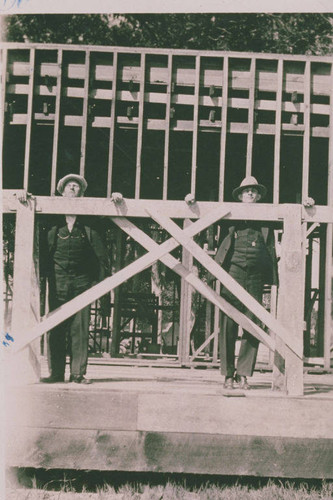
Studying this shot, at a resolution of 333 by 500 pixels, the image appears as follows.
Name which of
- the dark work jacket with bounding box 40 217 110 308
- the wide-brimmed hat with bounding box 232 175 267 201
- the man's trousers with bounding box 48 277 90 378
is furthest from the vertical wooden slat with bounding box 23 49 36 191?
the wide-brimmed hat with bounding box 232 175 267 201

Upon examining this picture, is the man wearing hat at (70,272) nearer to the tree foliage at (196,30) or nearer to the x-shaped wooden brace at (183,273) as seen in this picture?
the x-shaped wooden brace at (183,273)

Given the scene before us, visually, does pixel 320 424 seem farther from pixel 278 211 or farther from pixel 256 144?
pixel 256 144

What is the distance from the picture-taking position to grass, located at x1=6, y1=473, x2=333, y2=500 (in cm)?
468

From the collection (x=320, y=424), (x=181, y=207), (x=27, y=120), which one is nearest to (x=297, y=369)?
(x=320, y=424)

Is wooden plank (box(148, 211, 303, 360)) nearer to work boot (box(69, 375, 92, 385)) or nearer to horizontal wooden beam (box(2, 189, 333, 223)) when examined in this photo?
horizontal wooden beam (box(2, 189, 333, 223))

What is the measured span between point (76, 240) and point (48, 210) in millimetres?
533

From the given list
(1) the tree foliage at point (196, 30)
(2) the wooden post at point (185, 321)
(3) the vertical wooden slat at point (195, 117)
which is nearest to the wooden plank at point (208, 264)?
(3) the vertical wooden slat at point (195, 117)

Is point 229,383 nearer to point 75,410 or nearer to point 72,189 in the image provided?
point 75,410

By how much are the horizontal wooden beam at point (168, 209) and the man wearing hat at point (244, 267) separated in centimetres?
64

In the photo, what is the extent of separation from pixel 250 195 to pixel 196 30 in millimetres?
12411

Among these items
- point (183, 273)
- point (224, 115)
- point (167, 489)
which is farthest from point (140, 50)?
point (167, 489)

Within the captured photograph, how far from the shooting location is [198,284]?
5.09 m

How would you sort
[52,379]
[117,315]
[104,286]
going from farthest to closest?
[117,315] < [52,379] < [104,286]

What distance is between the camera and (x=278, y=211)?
5035 millimetres
